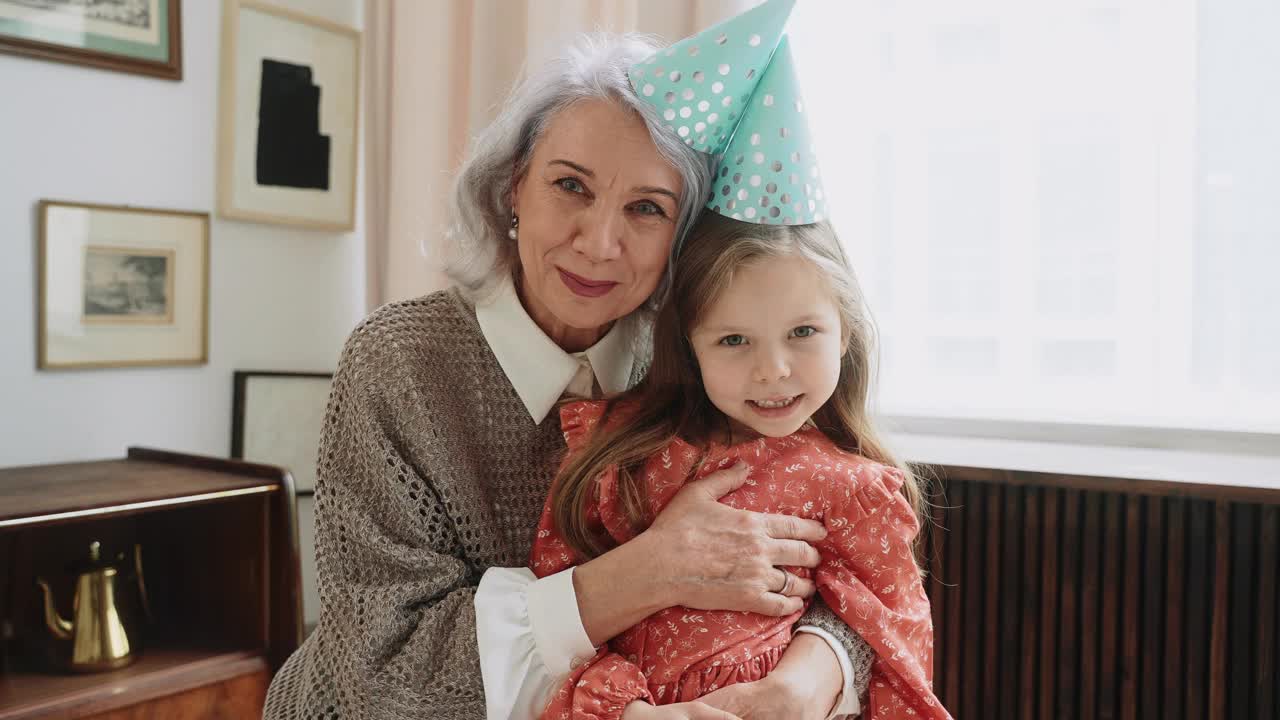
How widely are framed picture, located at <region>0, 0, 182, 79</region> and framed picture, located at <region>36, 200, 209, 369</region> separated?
32cm

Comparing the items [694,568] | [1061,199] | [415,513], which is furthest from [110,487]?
[1061,199]

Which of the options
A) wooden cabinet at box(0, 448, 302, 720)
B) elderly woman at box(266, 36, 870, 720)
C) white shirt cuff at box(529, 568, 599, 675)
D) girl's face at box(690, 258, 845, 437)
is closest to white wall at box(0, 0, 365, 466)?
wooden cabinet at box(0, 448, 302, 720)

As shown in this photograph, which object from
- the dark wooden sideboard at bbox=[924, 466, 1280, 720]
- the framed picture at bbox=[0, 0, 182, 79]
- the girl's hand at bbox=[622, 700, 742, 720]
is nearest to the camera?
the girl's hand at bbox=[622, 700, 742, 720]

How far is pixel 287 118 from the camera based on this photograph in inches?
98.2

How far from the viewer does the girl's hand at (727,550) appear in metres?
1.13

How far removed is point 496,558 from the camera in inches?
51.5

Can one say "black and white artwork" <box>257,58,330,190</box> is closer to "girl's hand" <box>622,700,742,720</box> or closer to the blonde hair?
the blonde hair

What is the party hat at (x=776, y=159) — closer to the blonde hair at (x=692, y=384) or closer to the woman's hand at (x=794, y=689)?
the blonde hair at (x=692, y=384)

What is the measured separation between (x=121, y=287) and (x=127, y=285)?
14 mm

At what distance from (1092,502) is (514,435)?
1.00 meters

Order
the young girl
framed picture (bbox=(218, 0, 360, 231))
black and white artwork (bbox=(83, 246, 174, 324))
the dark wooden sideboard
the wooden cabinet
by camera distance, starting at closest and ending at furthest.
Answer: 1. the young girl
2. the dark wooden sideboard
3. the wooden cabinet
4. black and white artwork (bbox=(83, 246, 174, 324))
5. framed picture (bbox=(218, 0, 360, 231))

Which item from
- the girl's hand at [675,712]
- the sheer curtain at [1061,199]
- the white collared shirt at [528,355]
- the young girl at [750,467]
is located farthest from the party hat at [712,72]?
the sheer curtain at [1061,199]

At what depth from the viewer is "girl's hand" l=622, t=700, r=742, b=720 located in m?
1.06

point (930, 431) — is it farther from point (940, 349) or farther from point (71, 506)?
point (71, 506)
